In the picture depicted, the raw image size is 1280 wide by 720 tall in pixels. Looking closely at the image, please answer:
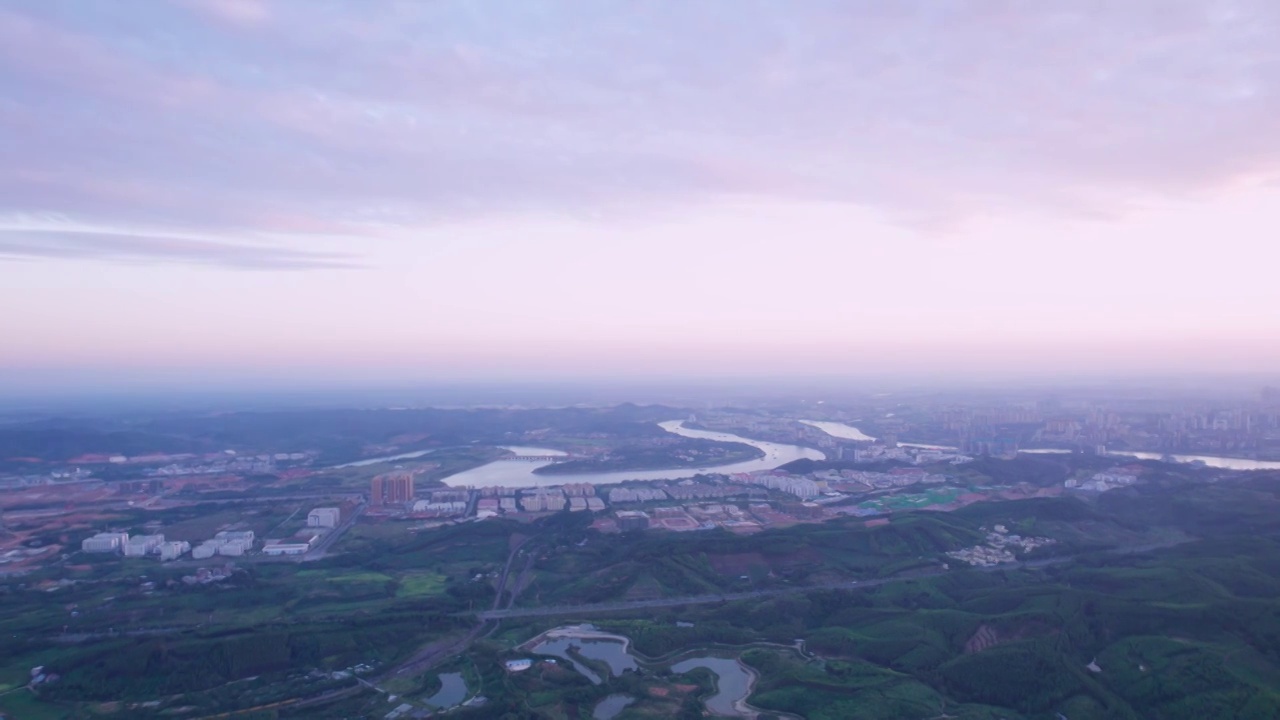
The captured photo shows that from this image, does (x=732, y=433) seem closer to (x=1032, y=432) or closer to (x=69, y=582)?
(x=1032, y=432)

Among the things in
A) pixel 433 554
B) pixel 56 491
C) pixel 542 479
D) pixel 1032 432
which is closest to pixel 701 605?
pixel 433 554

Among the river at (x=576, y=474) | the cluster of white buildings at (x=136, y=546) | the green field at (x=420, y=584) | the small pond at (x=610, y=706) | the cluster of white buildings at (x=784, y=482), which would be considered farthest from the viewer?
the river at (x=576, y=474)

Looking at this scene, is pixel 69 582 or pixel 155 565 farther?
pixel 155 565

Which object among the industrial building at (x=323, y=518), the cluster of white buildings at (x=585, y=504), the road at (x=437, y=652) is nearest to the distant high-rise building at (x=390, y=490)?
the industrial building at (x=323, y=518)

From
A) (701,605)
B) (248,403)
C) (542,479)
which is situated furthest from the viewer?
(248,403)

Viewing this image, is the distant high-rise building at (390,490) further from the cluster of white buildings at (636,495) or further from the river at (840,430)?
the river at (840,430)

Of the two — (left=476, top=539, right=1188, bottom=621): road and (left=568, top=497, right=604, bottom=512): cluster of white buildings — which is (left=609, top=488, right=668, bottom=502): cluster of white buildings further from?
(left=476, top=539, right=1188, bottom=621): road

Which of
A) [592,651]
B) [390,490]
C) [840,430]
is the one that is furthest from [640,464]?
[592,651]
